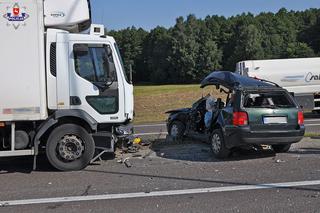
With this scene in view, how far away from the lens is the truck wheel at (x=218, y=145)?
10062mm

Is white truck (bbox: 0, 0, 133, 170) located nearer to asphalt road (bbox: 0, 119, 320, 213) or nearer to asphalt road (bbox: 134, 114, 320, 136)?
asphalt road (bbox: 0, 119, 320, 213)

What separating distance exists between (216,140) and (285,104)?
165cm

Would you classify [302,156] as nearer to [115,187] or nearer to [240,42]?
[115,187]

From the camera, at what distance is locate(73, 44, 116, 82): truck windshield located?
934cm

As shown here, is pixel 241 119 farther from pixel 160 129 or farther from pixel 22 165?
pixel 160 129

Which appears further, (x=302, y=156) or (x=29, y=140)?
(x=302, y=156)

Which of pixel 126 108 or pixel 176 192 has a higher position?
pixel 126 108

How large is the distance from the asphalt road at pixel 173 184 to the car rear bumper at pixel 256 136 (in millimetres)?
385

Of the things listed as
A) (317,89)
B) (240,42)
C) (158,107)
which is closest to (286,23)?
(240,42)

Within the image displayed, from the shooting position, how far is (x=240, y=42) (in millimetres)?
119000

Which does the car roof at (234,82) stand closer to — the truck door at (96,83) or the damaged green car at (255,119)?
the damaged green car at (255,119)

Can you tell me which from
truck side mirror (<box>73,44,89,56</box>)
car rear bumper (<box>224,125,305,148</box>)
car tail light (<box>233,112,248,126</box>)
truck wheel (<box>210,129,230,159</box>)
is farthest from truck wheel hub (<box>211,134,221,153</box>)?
truck side mirror (<box>73,44,89,56</box>)

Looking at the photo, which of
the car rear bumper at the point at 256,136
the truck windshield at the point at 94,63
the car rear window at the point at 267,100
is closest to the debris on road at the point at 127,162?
the truck windshield at the point at 94,63

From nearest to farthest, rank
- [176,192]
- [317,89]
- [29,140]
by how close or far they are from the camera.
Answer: [176,192] → [29,140] → [317,89]
